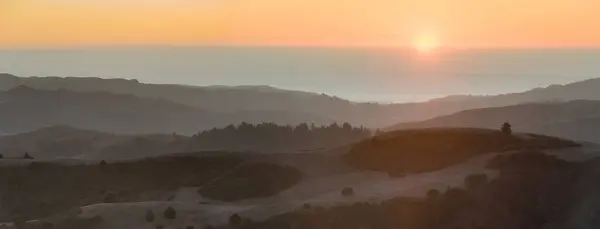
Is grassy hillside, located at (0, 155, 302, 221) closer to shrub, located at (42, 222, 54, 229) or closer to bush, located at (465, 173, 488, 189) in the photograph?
shrub, located at (42, 222, 54, 229)

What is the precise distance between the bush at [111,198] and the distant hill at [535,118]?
1359 cm

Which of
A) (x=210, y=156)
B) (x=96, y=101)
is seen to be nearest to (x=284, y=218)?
(x=210, y=156)

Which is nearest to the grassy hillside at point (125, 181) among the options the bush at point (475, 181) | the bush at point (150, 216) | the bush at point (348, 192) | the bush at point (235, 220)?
the bush at point (348, 192)

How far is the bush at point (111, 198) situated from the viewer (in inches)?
712

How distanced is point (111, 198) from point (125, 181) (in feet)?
8.79

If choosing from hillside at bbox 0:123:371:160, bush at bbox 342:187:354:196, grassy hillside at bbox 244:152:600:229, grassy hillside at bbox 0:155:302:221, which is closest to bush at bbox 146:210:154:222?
grassy hillside at bbox 244:152:600:229

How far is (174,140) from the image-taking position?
104 feet

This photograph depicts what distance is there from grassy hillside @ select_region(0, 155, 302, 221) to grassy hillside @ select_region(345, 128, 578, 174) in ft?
7.52

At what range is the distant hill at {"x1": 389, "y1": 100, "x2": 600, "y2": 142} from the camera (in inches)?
1131

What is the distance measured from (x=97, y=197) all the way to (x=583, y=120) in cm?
1976

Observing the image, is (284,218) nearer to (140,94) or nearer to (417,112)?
(417,112)

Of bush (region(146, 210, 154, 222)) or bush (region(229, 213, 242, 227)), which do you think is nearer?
bush (region(229, 213, 242, 227))

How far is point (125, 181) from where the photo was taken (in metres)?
21.1

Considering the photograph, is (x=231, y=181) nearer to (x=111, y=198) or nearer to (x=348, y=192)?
(x=111, y=198)
